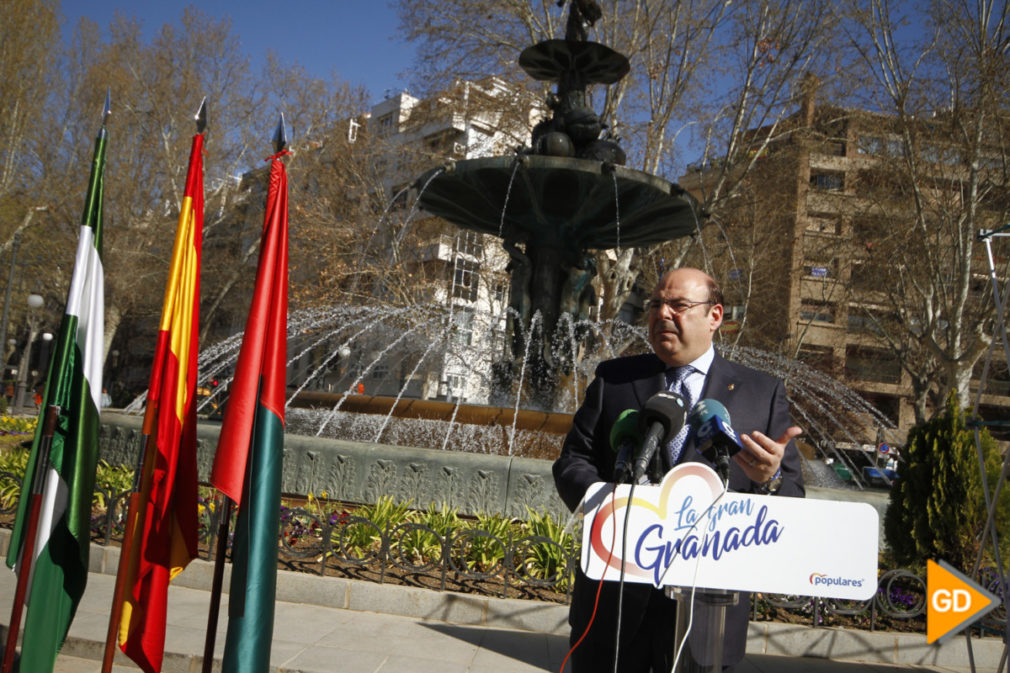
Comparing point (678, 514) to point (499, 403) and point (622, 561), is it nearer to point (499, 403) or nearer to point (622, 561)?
point (622, 561)

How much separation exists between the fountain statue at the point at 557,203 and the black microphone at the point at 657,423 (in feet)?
22.8

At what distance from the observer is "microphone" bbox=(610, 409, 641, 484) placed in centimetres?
207

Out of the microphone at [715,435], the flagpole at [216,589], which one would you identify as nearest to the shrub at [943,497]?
the microphone at [715,435]

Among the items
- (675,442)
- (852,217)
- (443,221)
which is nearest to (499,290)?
(443,221)

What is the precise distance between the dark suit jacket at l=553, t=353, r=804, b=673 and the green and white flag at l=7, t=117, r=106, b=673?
2.32 m

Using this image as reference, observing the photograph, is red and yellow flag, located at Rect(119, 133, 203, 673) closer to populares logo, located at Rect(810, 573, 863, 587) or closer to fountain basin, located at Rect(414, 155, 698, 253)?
populares logo, located at Rect(810, 573, 863, 587)

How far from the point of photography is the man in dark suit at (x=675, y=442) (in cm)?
238

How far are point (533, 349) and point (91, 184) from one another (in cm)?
656

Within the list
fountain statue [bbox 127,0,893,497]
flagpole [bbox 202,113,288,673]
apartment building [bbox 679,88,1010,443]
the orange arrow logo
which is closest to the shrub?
fountain statue [bbox 127,0,893,497]

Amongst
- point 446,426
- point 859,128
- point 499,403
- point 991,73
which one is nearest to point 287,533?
point 446,426

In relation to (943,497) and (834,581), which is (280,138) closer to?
(834,581)

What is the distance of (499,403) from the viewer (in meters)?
9.91

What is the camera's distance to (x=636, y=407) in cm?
259

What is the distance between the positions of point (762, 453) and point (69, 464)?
3.08m
